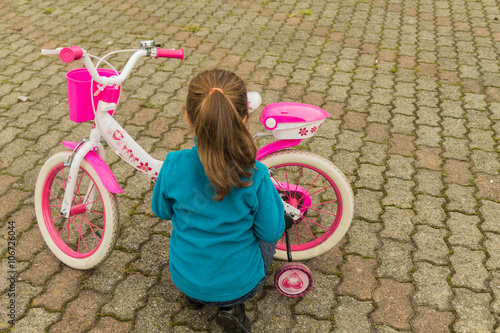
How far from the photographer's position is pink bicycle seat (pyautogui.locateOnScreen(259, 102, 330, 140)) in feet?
7.69

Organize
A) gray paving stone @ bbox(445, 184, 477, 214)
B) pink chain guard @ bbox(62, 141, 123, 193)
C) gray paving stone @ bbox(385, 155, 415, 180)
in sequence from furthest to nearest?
1. gray paving stone @ bbox(385, 155, 415, 180)
2. gray paving stone @ bbox(445, 184, 477, 214)
3. pink chain guard @ bbox(62, 141, 123, 193)

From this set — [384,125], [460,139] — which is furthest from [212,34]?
[460,139]

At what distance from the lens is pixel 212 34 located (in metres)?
5.49

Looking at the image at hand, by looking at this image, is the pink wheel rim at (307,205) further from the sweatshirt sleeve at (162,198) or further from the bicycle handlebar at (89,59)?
the bicycle handlebar at (89,59)

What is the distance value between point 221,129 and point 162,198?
1.64 ft

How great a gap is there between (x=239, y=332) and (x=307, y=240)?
0.87 metres

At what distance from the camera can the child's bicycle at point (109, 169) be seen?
7.70 ft

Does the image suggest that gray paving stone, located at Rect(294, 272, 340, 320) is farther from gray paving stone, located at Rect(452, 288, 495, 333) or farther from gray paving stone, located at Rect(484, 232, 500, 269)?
gray paving stone, located at Rect(484, 232, 500, 269)

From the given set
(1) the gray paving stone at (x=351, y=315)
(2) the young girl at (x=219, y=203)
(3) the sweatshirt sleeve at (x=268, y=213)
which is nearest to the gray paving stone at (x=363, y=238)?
(1) the gray paving stone at (x=351, y=315)

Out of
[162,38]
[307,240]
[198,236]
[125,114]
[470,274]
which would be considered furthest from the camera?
[162,38]

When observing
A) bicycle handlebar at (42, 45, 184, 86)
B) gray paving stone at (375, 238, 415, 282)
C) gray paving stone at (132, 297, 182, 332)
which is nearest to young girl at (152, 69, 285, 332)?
gray paving stone at (132, 297, 182, 332)

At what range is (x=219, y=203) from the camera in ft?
6.13

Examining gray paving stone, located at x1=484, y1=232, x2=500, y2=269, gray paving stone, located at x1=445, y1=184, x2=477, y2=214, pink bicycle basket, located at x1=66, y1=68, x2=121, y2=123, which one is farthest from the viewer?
gray paving stone, located at x1=445, y1=184, x2=477, y2=214

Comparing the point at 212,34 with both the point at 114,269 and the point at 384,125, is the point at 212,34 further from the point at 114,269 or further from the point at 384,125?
the point at 114,269
